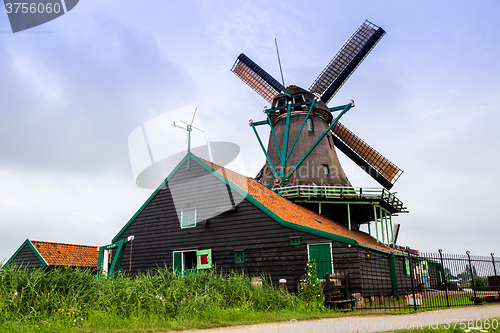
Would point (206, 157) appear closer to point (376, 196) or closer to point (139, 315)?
point (376, 196)

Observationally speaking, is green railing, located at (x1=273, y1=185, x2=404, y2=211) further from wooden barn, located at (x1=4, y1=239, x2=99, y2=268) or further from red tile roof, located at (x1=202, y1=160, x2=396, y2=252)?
wooden barn, located at (x1=4, y1=239, x2=99, y2=268)

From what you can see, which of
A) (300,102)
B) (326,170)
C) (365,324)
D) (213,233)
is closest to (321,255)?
(213,233)

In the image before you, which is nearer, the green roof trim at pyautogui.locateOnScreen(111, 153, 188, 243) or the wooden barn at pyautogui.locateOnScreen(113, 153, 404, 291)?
the wooden barn at pyautogui.locateOnScreen(113, 153, 404, 291)

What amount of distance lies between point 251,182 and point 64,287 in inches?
502

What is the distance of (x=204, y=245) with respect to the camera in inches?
763

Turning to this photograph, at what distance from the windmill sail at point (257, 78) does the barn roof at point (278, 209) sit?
12.2 meters

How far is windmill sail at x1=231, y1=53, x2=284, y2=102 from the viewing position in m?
33.4

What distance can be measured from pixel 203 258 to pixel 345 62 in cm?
2068

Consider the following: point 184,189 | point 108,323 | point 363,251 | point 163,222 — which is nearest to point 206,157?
point 184,189

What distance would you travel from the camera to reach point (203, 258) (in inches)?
759

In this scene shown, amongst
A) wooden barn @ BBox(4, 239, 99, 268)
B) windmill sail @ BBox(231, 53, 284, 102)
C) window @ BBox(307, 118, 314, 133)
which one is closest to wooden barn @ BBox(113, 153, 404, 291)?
wooden barn @ BBox(4, 239, 99, 268)

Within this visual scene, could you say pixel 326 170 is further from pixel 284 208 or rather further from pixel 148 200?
pixel 148 200

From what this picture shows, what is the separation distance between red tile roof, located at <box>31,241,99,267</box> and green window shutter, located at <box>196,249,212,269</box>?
1072 cm

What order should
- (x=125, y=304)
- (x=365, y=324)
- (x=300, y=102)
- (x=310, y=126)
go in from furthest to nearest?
(x=300, y=102)
(x=310, y=126)
(x=125, y=304)
(x=365, y=324)
